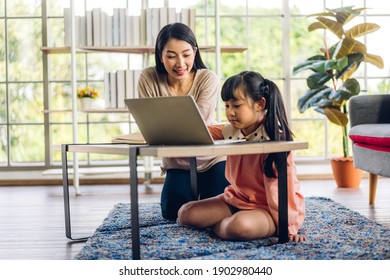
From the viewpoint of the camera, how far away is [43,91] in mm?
4621

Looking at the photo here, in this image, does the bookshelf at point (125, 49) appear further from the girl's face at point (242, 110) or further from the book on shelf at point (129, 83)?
the girl's face at point (242, 110)

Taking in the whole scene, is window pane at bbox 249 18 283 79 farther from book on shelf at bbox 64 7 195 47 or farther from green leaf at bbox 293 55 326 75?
book on shelf at bbox 64 7 195 47

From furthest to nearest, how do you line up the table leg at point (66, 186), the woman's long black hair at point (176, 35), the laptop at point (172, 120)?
the woman's long black hair at point (176, 35) < the table leg at point (66, 186) < the laptop at point (172, 120)

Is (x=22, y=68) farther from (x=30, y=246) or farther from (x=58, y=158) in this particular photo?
(x=30, y=246)

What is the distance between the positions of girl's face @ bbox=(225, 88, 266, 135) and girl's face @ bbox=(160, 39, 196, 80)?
1.55ft

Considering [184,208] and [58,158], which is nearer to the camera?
[184,208]

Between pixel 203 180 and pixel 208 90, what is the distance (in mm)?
410

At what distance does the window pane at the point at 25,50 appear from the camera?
4652 mm

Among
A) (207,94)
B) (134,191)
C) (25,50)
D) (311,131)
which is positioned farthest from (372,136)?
(25,50)

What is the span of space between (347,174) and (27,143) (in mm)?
2446

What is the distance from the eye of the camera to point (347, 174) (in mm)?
4012

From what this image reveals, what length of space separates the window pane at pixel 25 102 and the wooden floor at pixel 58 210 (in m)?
0.60

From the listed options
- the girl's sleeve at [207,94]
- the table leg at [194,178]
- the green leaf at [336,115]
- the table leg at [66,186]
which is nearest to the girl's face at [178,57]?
the girl's sleeve at [207,94]
